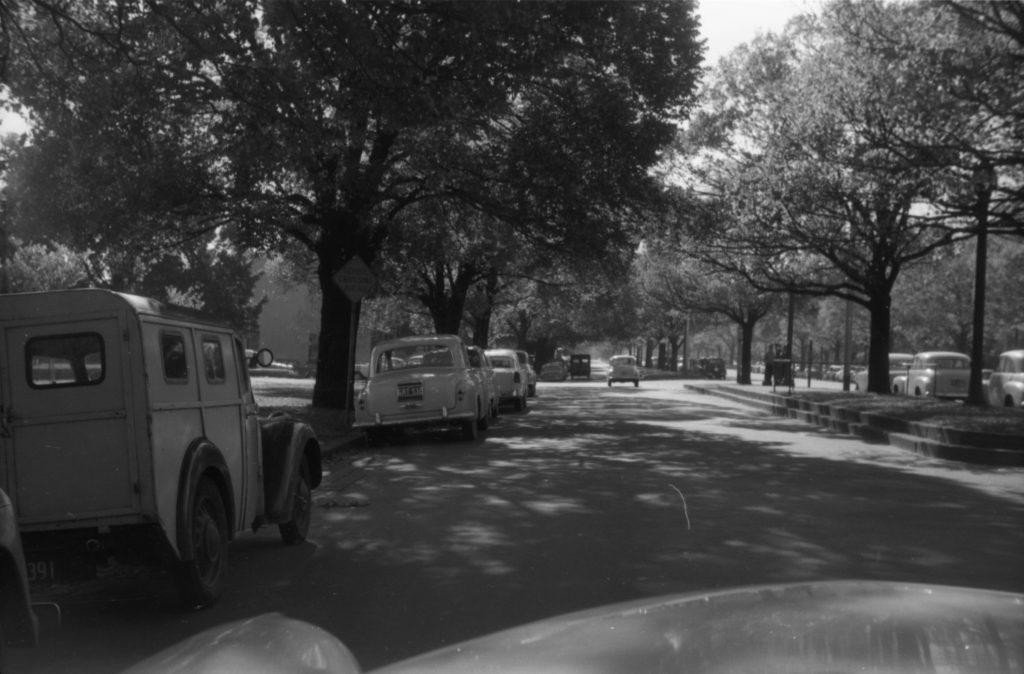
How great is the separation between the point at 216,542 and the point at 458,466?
7.31m

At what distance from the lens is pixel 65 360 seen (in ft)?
19.2

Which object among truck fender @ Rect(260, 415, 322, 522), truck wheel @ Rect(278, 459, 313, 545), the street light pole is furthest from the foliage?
truck fender @ Rect(260, 415, 322, 522)

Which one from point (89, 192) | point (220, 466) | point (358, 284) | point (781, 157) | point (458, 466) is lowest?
point (458, 466)

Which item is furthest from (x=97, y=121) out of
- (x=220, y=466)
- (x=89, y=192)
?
(x=220, y=466)

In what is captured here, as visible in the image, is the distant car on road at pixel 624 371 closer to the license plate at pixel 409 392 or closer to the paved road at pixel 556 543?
the license plate at pixel 409 392

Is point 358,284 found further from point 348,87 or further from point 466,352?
point 348,87

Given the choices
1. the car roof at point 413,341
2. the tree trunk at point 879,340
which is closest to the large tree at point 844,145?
the tree trunk at point 879,340

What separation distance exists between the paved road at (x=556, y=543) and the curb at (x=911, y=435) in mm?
723

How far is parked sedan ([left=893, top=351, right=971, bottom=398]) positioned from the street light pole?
1104cm

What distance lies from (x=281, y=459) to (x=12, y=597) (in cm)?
364

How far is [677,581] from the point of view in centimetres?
644

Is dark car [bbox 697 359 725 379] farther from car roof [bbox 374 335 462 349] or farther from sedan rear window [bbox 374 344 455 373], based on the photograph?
sedan rear window [bbox 374 344 455 373]

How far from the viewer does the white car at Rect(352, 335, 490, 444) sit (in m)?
16.7

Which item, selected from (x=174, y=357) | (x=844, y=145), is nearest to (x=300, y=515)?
(x=174, y=357)
